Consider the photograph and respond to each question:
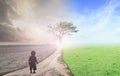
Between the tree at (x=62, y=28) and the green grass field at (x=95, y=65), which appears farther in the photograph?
the tree at (x=62, y=28)

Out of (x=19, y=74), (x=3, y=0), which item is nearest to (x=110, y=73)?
(x=19, y=74)

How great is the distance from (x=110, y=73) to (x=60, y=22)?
84.5 metres

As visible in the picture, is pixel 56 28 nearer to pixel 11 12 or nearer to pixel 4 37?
pixel 4 37

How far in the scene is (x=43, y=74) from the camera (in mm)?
15594

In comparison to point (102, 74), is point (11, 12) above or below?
above

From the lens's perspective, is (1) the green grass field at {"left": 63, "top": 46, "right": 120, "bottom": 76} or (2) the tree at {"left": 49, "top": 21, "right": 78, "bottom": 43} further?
(2) the tree at {"left": 49, "top": 21, "right": 78, "bottom": 43}

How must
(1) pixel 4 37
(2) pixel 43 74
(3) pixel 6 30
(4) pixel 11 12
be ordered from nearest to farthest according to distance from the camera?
(2) pixel 43 74, (1) pixel 4 37, (3) pixel 6 30, (4) pixel 11 12

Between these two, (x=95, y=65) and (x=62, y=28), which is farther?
(x=62, y=28)

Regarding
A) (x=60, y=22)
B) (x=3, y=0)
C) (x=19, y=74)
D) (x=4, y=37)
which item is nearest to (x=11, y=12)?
(x=3, y=0)

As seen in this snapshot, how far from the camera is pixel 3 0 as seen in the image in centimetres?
11594

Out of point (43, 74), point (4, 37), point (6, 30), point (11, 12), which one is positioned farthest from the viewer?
point (11, 12)

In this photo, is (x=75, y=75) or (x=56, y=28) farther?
(x=56, y=28)

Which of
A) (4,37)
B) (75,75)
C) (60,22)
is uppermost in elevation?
(60,22)

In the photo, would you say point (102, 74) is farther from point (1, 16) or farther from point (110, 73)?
point (1, 16)
